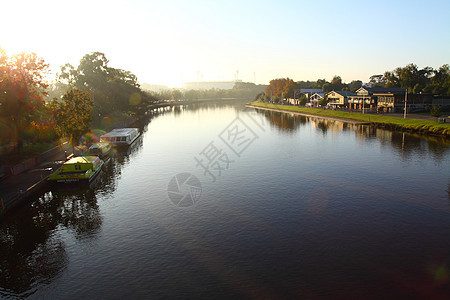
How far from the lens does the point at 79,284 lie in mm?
22125

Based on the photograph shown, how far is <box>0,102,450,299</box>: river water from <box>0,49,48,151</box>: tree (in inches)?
544

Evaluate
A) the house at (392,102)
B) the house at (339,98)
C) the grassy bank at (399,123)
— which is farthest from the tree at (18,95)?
the house at (339,98)

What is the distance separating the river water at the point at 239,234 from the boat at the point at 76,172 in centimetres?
157

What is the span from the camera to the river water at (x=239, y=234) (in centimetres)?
2203

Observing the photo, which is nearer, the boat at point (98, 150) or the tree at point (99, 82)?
the boat at point (98, 150)

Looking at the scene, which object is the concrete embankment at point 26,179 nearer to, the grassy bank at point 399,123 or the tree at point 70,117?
the tree at point 70,117

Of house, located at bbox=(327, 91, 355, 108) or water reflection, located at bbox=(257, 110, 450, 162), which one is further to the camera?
house, located at bbox=(327, 91, 355, 108)

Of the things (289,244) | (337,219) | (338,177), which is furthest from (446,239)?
(338,177)

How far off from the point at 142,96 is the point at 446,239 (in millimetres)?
138602

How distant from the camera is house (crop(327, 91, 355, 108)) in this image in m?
153

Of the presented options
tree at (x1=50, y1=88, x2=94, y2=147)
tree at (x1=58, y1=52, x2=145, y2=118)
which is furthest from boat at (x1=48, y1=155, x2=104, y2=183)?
tree at (x1=58, y1=52, x2=145, y2=118)

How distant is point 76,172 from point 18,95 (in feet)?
48.8

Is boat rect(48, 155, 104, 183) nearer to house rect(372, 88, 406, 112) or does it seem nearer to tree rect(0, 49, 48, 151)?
tree rect(0, 49, 48, 151)

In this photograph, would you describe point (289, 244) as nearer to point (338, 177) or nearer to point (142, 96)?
point (338, 177)
